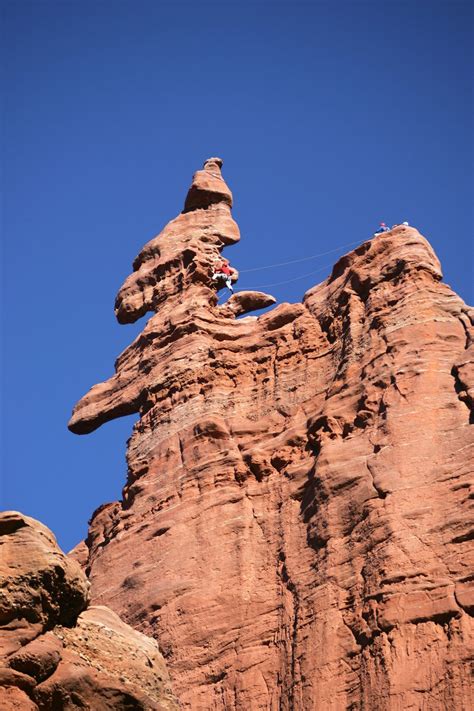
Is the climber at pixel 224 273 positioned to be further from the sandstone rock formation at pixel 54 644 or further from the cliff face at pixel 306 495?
the sandstone rock formation at pixel 54 644

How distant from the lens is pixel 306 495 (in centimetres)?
3716

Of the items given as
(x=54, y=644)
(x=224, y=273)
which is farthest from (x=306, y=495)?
(x=54, y=644)

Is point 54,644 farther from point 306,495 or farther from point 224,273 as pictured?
point 224,273

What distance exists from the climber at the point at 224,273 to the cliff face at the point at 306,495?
1.55 ft

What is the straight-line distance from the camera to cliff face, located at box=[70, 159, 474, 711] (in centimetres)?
3228

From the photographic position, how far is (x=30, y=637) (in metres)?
20.2

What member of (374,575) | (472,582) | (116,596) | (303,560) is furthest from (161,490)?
(472,582)

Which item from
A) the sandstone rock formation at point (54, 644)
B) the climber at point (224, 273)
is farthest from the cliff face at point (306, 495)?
the sandstone rock formation at point (54, 644)

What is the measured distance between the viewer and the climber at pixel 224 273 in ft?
154

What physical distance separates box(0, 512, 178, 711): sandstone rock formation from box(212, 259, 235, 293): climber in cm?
2557

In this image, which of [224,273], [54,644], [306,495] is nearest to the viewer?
[54,644]

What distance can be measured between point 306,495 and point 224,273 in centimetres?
1196

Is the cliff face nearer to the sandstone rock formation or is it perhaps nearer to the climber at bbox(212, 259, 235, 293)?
the climber at bbox(212, 259, 235, 293)

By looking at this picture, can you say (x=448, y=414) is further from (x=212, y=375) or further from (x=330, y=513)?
(x=212, y=375)
